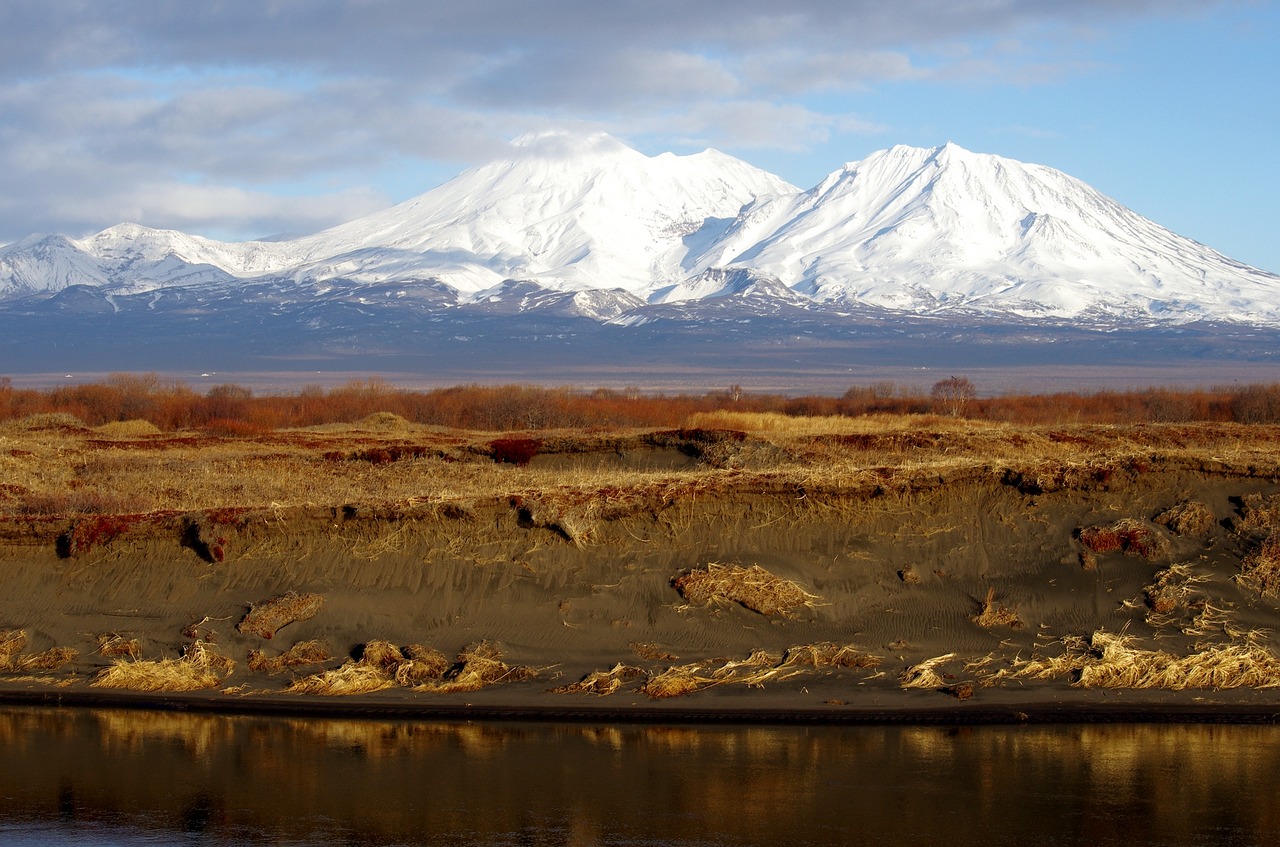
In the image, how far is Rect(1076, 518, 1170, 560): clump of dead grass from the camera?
17.1 meters

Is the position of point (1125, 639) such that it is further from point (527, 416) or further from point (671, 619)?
point (527, 416)

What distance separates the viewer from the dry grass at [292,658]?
16344 mm

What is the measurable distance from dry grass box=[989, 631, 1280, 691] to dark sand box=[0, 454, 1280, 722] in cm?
20

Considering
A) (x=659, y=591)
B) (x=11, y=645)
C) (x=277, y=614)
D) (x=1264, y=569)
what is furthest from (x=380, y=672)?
(x=1264, y=569)

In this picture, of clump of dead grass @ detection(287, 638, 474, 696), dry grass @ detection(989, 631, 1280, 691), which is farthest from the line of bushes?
dry grass @ detection(989, 631, 1280, 691)

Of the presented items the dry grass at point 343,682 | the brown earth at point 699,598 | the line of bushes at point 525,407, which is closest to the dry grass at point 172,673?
the brown earth at point 699,598

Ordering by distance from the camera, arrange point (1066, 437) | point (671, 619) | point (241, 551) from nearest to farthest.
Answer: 1. point (671, 619)
2. point (241, 551)
3. point (1066, 437)

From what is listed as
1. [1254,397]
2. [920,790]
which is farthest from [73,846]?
[1254,397]

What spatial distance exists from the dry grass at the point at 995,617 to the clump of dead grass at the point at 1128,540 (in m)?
1.59

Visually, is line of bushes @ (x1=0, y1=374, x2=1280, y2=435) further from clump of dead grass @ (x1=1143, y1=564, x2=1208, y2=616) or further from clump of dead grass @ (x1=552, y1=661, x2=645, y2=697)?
clump of dead grass @ (x1=552, y1=661, x2=645, y2=697)

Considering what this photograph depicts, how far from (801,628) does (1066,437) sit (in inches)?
489

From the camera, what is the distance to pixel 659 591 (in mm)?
17141

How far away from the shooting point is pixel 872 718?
1431 cm

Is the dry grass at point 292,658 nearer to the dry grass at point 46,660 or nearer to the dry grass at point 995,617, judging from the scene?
the dry grass at point 46,660
